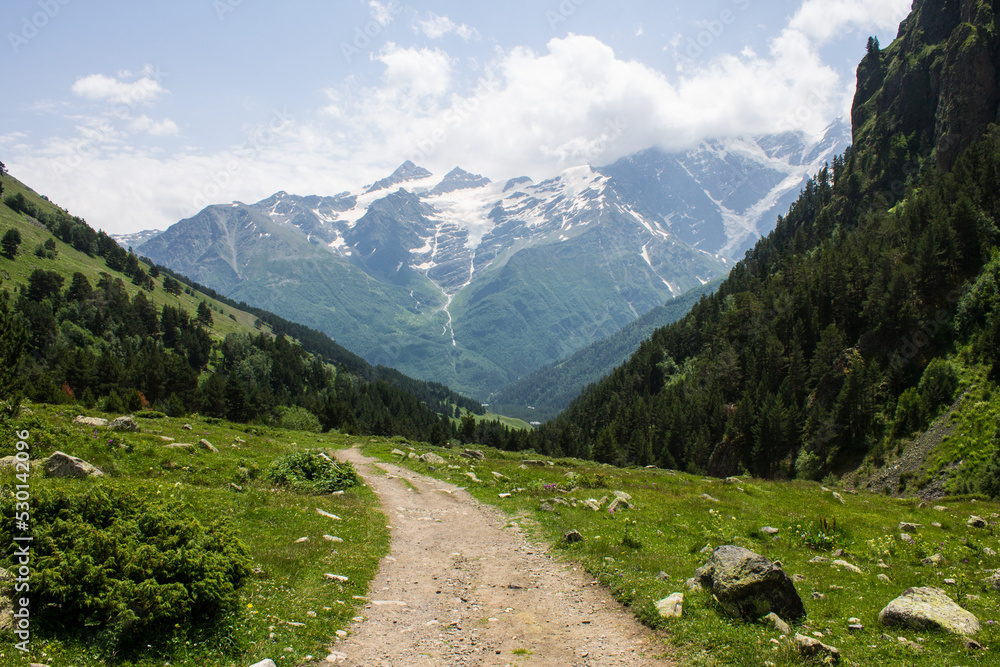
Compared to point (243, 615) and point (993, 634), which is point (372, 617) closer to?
point (243, 615)

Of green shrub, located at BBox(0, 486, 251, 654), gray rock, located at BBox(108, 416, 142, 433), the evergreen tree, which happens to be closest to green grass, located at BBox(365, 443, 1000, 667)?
green shrub, located at BBox(0, 486, 251, 654)

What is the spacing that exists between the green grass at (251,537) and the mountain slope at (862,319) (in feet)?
182

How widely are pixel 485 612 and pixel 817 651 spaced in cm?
774

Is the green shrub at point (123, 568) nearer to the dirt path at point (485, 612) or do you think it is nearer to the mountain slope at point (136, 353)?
the dirt path at point (485, 612)

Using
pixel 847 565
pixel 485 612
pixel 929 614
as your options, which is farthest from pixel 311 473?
pixel 929 614

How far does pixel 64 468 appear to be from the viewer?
56.3 feet

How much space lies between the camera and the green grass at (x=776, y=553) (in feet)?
34.1

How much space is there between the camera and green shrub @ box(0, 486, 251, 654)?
856cm

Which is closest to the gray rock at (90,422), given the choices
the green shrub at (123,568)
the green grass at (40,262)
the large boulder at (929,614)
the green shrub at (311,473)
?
the green shrub at (311,473)

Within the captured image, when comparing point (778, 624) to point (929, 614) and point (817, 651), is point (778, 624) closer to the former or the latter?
point (817, 651)

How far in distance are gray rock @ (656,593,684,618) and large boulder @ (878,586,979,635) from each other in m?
4.38

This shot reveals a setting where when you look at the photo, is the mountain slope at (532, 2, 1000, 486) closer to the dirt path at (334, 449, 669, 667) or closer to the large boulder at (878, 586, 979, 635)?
the large boulder at (878, 586, 979, 635)

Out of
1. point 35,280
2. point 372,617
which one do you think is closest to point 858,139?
point 372,617

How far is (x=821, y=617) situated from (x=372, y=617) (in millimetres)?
11189
